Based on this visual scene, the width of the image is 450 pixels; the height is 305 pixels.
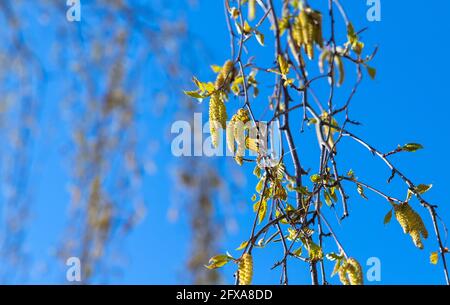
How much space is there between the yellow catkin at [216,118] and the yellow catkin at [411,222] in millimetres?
357

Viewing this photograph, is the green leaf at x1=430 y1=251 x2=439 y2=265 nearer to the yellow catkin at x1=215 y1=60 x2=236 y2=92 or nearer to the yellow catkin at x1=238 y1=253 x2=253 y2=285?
the yellow catkin at x1=238 y1=253 x2=253 y2=285

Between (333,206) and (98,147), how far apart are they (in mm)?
567

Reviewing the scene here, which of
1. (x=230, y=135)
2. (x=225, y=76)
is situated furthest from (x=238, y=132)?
(x=225, y=76)

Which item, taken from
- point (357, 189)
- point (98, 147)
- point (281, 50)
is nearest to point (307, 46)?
point (281, 50)

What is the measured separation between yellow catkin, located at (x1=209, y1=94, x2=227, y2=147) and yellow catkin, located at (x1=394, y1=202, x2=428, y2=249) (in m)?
0.36

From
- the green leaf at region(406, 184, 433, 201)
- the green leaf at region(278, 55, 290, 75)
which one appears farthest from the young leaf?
the green leaf at region(278, 55, 290, 75)

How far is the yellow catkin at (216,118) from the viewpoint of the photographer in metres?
1.18

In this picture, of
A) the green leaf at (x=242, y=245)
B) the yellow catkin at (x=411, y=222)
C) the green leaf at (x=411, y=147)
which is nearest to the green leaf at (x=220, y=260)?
the green leaf at (x=242, y=245)

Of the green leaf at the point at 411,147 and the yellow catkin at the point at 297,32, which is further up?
the yellow catkin at the point at 297,32

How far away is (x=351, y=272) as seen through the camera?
102cm

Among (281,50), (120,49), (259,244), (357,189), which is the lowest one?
(259,244)

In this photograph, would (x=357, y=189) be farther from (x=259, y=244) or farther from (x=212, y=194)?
(x=212, y=194)
